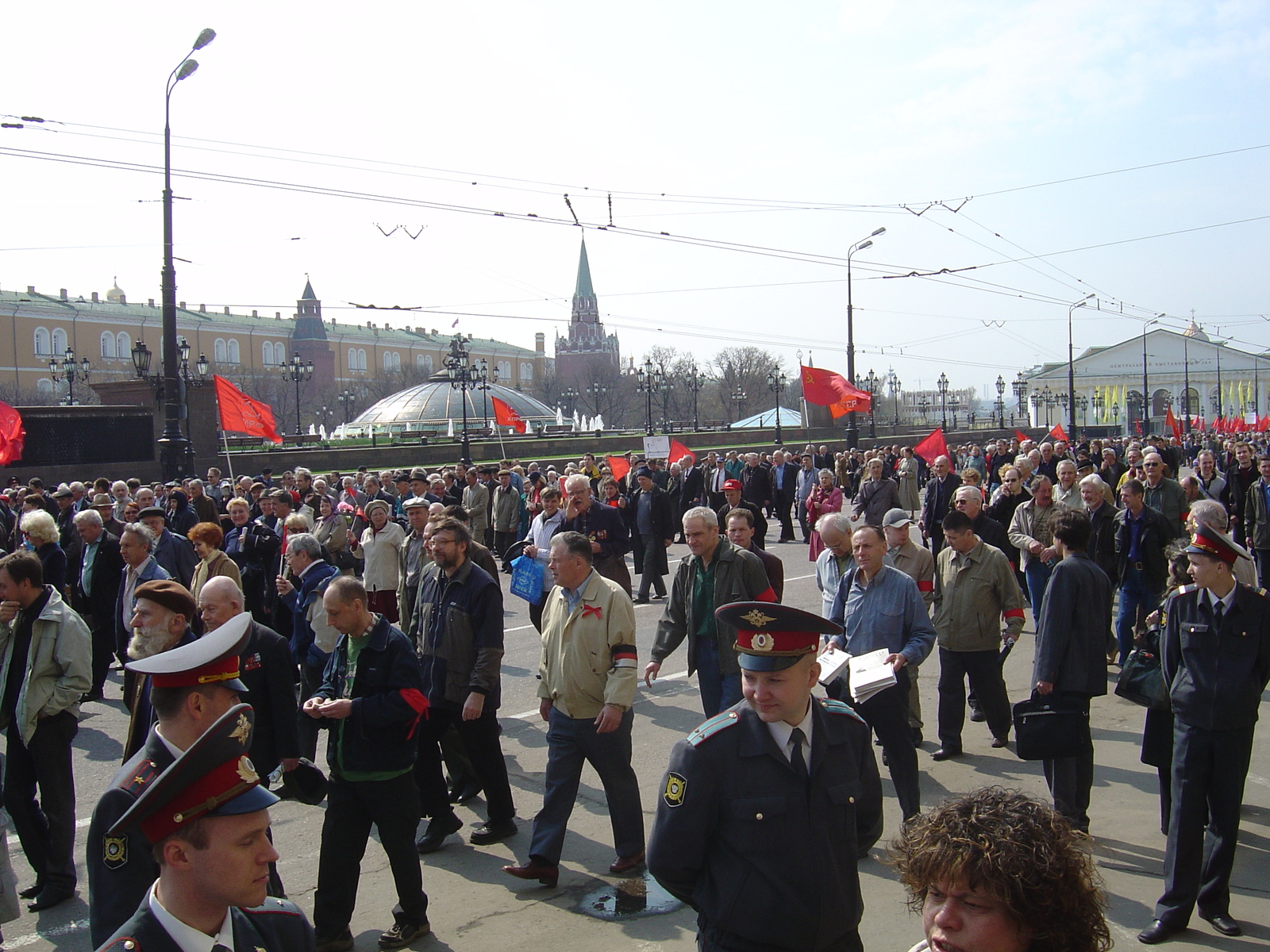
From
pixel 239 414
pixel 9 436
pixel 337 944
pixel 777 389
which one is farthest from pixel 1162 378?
pixel 337 944

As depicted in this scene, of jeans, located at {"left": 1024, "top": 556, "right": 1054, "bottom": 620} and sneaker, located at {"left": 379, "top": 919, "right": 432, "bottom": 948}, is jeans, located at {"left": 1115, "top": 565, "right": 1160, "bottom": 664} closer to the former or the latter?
jeans, located at {"left": 1024, "top": 556, "right": 1054, "bottom": 620}

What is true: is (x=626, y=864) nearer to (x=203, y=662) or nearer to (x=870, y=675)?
(x=870, y=675)

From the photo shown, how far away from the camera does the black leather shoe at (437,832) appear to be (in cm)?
535

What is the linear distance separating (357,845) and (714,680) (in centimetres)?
212

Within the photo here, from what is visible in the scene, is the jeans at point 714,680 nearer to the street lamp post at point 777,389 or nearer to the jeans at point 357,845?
the jeans at point 357,845

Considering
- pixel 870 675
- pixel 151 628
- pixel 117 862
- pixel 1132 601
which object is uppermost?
pixel 151 628

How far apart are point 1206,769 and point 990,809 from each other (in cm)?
297

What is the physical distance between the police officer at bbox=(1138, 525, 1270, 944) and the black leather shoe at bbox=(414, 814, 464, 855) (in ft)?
11.0

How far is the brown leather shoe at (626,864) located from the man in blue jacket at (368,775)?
0.97 m

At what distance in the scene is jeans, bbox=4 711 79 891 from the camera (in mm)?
4887

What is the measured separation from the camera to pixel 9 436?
52.5 ft

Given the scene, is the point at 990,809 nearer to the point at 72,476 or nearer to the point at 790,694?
the point at 790,694

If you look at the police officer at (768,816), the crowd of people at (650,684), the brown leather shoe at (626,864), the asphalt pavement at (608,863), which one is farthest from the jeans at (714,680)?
the police officer at (768,816)

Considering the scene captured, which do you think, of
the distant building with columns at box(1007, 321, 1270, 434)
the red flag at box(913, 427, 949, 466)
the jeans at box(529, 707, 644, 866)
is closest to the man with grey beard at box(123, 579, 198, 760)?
the jeans at box(529, 707, 644, 866)
